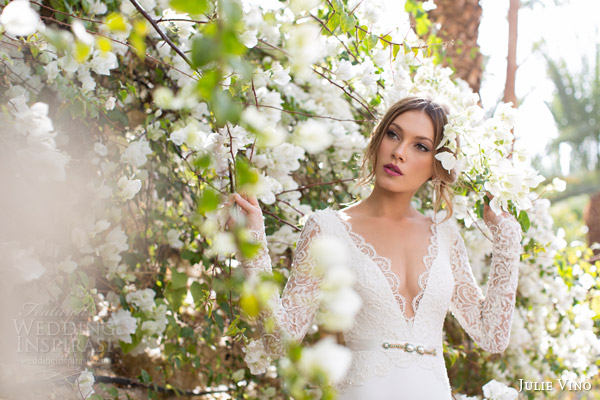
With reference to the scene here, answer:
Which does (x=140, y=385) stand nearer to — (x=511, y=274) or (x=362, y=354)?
(x=362, y=354)

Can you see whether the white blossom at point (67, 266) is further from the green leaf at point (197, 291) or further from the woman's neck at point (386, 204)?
the woman's neck at point (386, 204)

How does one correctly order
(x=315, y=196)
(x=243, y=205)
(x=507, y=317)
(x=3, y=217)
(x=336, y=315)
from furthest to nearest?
1. (x=315, y=196)
2. (x=507, y=317)
3. (x=243, y=205)
4. (x=3, y=217)
5. (x=336, y=315)

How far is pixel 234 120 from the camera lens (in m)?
0.56

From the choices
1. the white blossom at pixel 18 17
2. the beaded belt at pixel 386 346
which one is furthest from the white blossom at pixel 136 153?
the white blossom at pixel 18 17

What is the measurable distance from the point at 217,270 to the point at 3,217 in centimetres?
119

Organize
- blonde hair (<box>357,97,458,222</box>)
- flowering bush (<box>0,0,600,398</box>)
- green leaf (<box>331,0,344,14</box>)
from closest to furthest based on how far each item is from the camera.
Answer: flowering bush (<box>0,0,600,398</box>), green leaf (<box>331,0,344,14</box>), blonde hair (<box>357,97,458,222</box>)

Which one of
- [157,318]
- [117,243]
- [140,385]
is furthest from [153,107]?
[140,385]

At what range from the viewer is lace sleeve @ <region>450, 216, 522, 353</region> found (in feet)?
6.77

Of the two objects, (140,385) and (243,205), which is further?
(140,385)

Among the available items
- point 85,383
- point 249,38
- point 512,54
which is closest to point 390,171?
point 249,38

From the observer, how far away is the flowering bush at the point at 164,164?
4.66ft

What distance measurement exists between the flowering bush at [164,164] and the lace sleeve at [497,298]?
0.31ft

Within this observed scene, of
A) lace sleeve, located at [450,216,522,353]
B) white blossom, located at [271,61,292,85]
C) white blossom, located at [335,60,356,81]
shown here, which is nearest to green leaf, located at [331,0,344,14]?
white blossom, located at [271,61,292,85]

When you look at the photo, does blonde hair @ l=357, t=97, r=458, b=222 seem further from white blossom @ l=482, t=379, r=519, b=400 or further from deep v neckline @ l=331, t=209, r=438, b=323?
white blossom @ l=482, t=379, r=519, b=400
